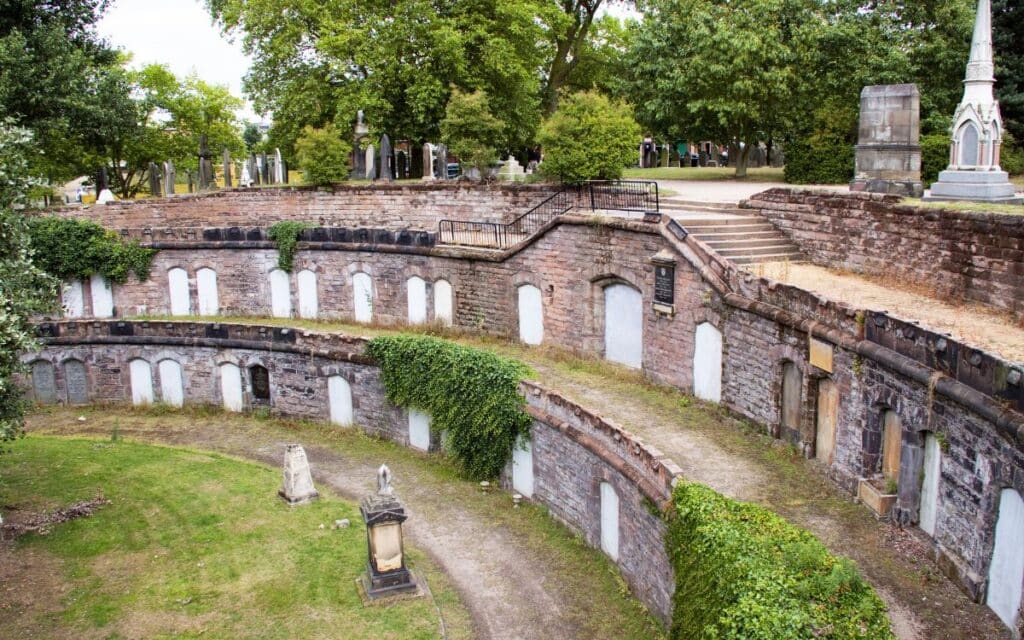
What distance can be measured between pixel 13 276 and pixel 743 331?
13161 millimetres

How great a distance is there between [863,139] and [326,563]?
1378 cm

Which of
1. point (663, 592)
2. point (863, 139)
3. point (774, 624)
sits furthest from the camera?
point (863, 139)

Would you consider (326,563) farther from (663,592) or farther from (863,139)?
(863,139)

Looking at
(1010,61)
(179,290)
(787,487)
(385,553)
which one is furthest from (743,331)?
(179,290)

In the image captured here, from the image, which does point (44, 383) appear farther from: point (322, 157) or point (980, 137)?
point (980, 137)

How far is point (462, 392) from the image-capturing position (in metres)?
22.0

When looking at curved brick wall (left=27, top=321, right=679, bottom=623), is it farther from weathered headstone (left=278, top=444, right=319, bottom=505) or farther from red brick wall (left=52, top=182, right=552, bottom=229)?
red brick wall (left=52, top=182, right=552, bottom=229)

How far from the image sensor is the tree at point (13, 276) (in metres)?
17.1

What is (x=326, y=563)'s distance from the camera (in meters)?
18.5

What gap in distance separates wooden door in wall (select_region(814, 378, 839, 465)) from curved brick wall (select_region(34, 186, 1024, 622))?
0.40ft

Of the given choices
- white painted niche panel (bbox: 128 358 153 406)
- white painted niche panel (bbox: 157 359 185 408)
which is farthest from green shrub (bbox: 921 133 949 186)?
white painted niche panel (bbox: 128 358 153 406)

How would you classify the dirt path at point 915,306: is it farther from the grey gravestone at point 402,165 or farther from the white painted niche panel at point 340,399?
the grey gravestone at point 402,165

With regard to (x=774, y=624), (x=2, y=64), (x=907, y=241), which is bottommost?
(x=774, y=624)

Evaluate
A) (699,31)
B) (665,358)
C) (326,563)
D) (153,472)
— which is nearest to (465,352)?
(665,358)
